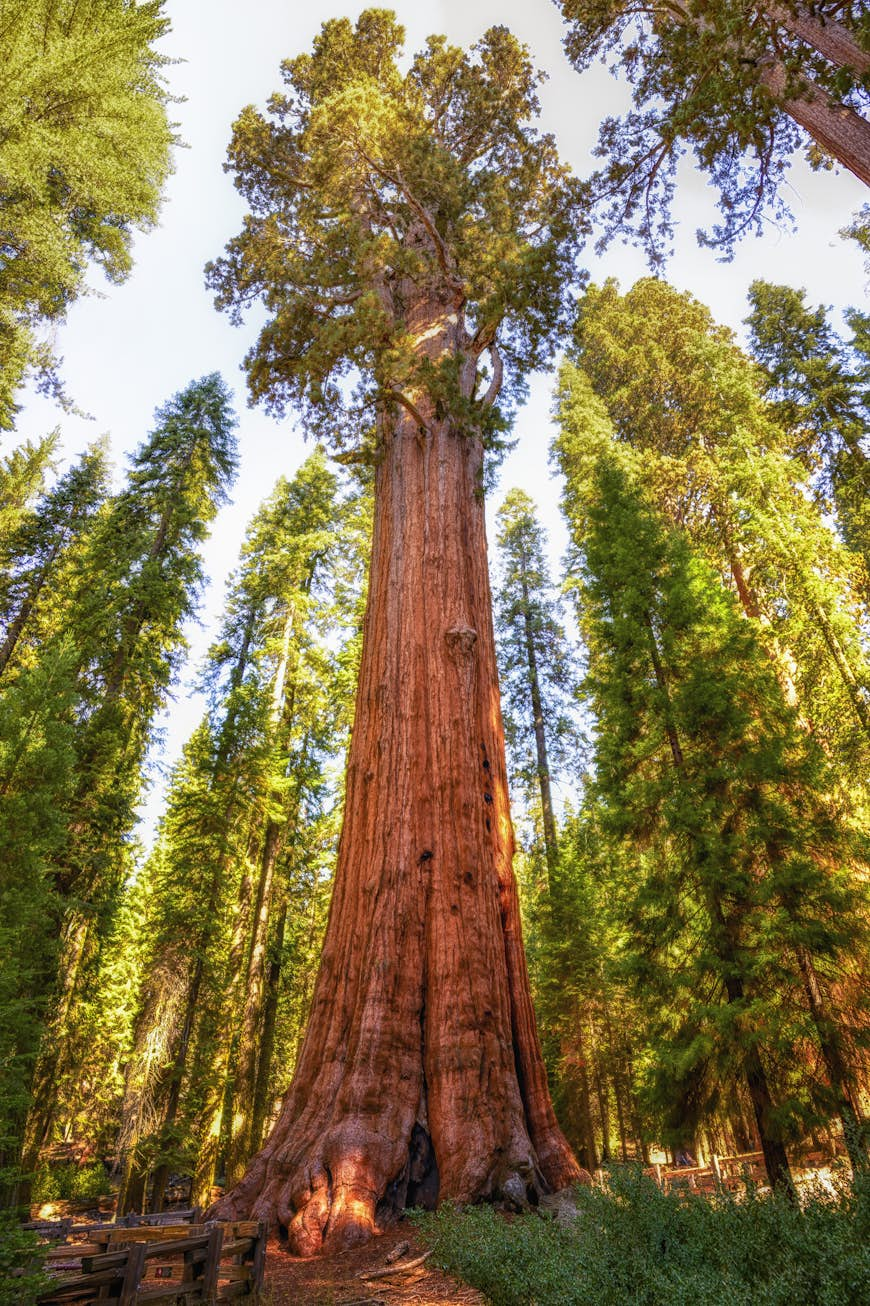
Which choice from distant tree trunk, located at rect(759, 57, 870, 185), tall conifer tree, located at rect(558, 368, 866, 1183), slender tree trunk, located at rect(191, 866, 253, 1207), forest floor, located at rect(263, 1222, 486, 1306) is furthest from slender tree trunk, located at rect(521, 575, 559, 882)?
distant tree trunk, located at rect(759, 57, 870, 185)

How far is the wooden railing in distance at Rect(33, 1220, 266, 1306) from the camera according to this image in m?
3.56

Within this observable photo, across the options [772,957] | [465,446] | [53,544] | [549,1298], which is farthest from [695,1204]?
[53,544]

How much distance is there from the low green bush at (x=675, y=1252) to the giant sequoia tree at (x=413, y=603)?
5.64ft

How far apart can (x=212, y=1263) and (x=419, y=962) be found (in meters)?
2.81

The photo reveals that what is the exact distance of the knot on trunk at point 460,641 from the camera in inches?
320

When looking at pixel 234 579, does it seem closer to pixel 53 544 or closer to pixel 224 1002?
pixel 53 544

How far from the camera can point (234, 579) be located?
2041 cm

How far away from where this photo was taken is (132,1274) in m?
3.69

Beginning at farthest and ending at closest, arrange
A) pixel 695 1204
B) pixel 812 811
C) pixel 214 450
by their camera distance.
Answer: pixel 214 450 < pixel 812 811 < pixel 695 1204

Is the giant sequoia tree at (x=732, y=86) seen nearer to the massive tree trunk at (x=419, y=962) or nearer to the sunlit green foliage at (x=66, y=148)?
the massive tree trunk at (x=419, y=962)

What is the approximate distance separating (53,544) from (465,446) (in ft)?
56.7

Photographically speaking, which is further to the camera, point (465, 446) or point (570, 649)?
point (570, 649)

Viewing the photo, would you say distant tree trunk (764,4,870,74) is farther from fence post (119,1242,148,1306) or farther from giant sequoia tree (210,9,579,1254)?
fence post (119,1242,148,1306)

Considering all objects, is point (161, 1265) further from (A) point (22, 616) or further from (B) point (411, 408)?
(A) point (22, 616)
